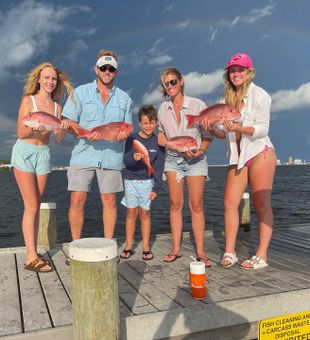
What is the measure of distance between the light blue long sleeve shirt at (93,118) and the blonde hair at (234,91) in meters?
1.50

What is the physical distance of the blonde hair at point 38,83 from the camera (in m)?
5.06

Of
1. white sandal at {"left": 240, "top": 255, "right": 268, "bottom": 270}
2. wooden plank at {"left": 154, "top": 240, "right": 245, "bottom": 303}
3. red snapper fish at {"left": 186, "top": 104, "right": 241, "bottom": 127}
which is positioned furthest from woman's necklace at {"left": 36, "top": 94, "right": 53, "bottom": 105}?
white sandal at {"left": 240, "top": 255, "right": 268, "bottom": 270}

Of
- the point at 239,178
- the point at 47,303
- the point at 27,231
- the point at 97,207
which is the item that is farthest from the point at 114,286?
the point at 97,207

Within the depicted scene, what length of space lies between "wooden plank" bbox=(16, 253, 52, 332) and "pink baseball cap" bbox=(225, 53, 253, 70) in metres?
3.70

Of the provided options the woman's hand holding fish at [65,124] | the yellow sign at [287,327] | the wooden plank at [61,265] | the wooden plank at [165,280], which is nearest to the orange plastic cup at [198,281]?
the wooden plank at [165,280]

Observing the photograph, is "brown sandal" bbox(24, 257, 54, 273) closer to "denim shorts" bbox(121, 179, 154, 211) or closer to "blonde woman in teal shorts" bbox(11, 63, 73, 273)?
"blonde woman in teal shorts" bbox(11, 63, 73, 273)

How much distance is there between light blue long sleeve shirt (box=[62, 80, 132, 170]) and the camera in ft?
17.3

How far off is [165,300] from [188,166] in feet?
6.44

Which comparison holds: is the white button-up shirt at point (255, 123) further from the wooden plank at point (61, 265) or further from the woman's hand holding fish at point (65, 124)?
the wooden plank at point (61, 265)

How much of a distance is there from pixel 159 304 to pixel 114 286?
0.99 metres

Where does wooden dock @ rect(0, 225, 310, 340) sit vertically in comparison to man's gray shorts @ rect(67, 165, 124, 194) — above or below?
below

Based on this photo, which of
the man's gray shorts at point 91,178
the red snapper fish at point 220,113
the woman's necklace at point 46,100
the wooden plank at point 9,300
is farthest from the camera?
the man's gray shorts at point 91,178

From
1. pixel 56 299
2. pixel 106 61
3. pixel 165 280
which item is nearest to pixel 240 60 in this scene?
pixel 106 61

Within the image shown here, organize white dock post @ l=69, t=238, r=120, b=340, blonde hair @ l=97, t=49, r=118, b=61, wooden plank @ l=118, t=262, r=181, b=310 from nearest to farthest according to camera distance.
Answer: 1. white dock post @ l=69, t=238, r=120, b=340
2. wooden plank @ l=118, t=262, r=181, b=310
3. blonde hair @ l=97, t=49, r=118, b=61
